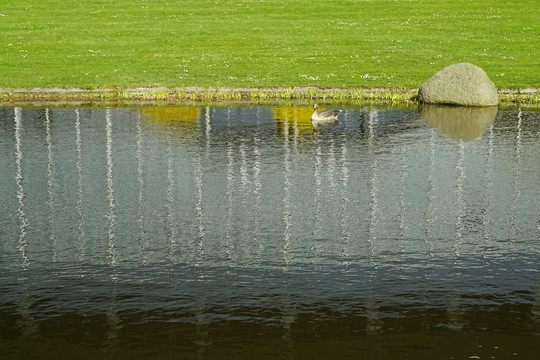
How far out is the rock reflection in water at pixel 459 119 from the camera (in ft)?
84.2

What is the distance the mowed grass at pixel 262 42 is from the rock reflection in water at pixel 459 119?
21.8 feet

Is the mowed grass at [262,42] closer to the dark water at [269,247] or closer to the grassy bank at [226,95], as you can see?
the grassy bank at [226,95]

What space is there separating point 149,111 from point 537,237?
20731mm

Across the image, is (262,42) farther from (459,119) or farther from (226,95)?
(459,119)

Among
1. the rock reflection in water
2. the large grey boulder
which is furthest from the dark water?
the large grey boulder

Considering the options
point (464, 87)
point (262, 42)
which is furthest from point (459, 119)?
point (262, 42)

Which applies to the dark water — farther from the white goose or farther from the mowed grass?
the mowed grass

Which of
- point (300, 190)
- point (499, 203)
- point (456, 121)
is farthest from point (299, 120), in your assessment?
point (499, 203)

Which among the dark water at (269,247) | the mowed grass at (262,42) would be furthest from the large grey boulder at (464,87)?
the dark water at (269,247)

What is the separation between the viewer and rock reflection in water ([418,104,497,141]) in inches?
1011

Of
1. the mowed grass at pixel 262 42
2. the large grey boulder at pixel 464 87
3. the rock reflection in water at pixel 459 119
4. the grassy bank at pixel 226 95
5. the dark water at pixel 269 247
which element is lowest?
the dark water at pixel 269 247

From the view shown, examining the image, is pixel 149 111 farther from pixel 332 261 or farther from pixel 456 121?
pixel 332 261

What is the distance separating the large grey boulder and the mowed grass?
217 inches

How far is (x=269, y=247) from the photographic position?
13.3 m
